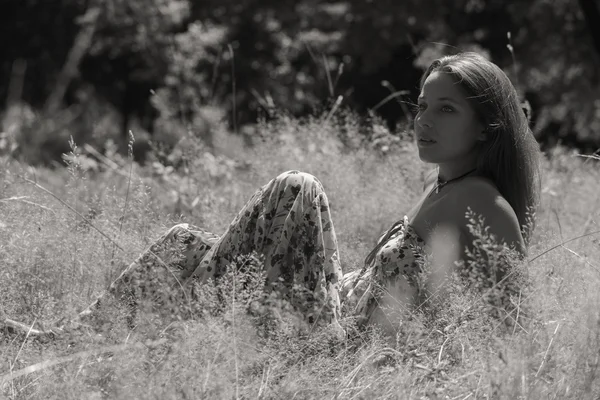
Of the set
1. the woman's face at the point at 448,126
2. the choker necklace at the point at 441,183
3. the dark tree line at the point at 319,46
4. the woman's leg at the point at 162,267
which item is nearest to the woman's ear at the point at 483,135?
the woman's face at the point at 448,126

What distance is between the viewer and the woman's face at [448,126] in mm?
2924

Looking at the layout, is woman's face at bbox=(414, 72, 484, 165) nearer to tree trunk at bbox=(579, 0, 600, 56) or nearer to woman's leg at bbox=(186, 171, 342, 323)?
woman's leg at bbox=(186, 171, 342, 323)

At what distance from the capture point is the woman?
271cm

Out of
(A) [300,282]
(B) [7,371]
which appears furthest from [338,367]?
(B) [7,371]

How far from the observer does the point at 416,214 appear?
294 centimetres

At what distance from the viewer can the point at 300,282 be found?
2707 mm

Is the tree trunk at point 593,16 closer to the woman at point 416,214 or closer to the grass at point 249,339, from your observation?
the grass at point 249,339

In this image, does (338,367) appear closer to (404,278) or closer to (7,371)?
(404,278)

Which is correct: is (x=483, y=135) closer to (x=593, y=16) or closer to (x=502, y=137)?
(x=502, y=137)

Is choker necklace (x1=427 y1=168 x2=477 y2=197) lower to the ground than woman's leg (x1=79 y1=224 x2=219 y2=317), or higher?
higher

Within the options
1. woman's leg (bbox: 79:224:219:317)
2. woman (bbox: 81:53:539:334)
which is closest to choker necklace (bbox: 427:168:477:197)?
woman (bbox: 81:53:539:334)

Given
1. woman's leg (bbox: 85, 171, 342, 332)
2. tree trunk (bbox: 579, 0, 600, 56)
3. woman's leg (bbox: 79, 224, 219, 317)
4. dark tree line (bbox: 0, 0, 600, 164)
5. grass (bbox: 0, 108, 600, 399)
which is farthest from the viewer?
dark tree line (bbox: 0, 0, 600, 164)

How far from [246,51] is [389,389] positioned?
845 cm

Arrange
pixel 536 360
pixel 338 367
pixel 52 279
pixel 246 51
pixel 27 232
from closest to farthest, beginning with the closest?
pixel 536 360 < pixel 338 367 < pixel 52 279 < pixel 27 232 < pixel 246 51
